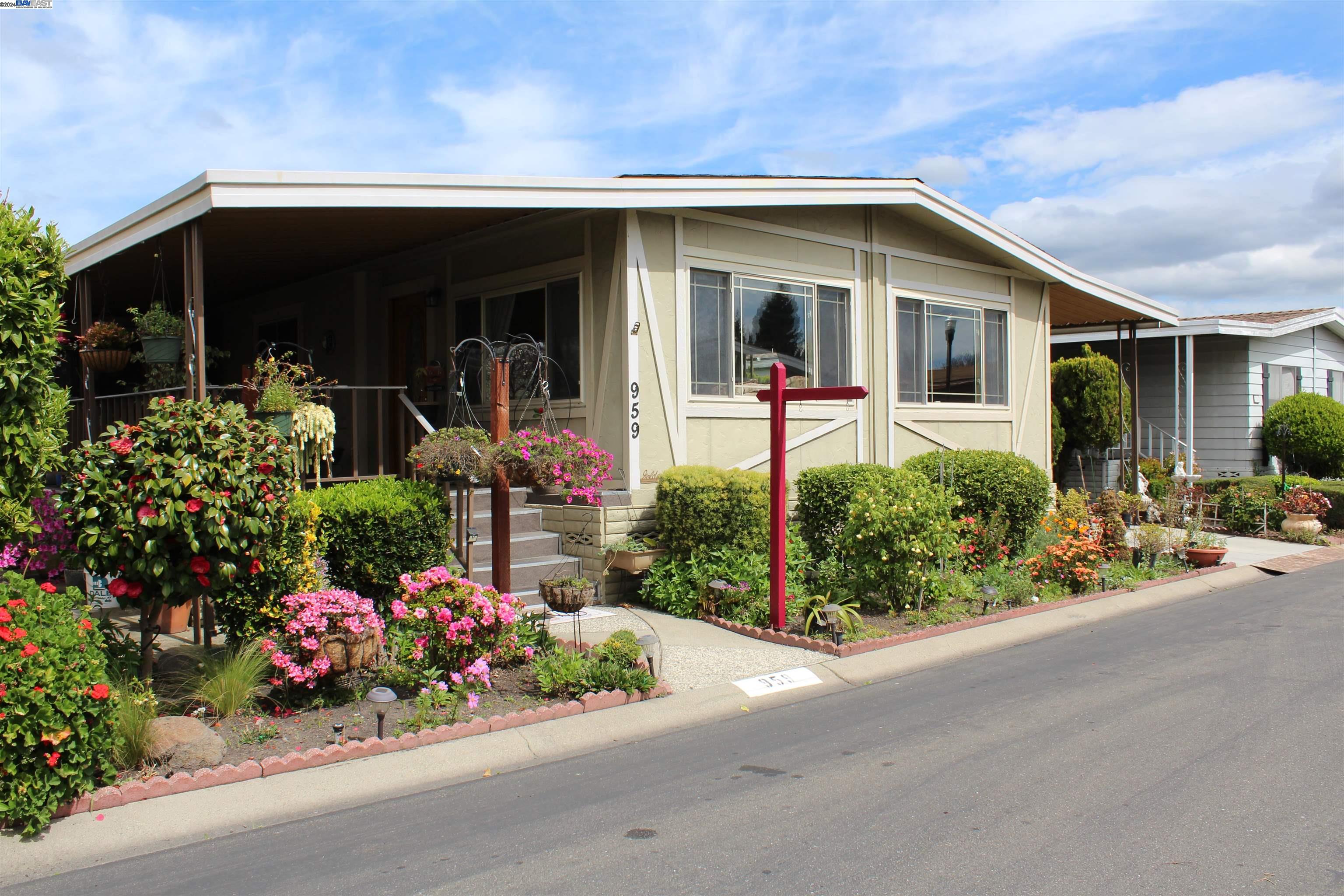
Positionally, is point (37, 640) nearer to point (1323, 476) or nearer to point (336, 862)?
point (336, 862)

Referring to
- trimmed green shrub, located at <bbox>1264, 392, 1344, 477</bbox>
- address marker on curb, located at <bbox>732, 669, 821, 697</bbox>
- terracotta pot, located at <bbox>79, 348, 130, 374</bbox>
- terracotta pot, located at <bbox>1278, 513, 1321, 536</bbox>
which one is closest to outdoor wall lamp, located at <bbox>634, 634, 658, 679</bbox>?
address marker on curb, located at <bbox>732, 669, 821, 697</bbox>

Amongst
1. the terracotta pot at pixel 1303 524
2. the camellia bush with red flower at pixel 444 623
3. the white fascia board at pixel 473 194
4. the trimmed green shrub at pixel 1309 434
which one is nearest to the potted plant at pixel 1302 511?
the terracotta pot at pixel 1303 524

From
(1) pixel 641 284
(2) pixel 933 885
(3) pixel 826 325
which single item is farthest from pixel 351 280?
(2) pixel 933 885

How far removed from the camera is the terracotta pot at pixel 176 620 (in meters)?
7.88

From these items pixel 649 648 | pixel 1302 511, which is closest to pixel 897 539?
pixel 649 648

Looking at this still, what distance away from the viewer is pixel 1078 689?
7.20 meters

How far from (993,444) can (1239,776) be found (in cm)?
973

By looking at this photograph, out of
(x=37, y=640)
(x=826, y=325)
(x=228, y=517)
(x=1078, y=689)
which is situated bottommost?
(x=1078, y=689)

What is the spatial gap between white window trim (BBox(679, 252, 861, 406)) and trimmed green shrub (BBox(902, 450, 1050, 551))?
1.44 metres

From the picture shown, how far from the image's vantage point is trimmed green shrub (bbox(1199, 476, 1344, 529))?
56.9 feet

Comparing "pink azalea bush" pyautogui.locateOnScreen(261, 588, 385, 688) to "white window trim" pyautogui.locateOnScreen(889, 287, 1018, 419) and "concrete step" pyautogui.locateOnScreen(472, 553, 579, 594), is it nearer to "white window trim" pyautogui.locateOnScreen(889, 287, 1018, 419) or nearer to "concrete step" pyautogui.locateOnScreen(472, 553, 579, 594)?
"concrete step" pyautogui.locateOnScreen(472, 553, 579, 594)

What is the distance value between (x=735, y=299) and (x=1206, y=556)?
7.25 m

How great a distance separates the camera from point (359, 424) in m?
13.8

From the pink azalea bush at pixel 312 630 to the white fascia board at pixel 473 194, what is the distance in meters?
3.20
